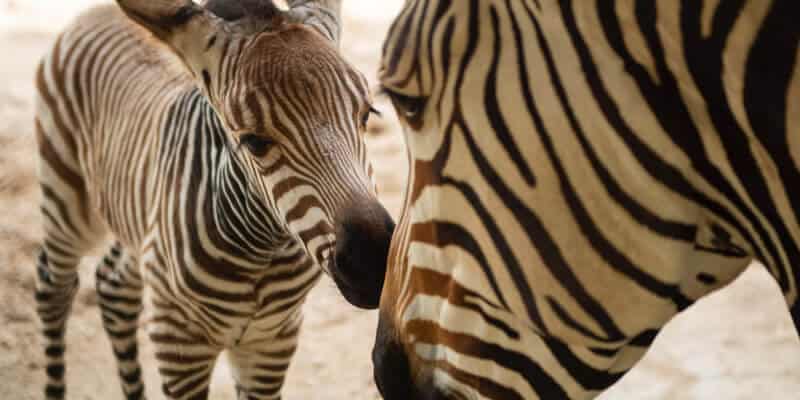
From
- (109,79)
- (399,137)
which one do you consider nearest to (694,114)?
(109,79)

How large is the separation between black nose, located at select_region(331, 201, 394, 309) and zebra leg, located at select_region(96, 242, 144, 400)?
1.78 meters

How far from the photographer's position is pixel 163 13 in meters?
2.79

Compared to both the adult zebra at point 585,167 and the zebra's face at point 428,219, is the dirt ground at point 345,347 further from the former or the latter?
the adult zebra at point 585,167

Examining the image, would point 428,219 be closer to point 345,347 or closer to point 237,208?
point 237,208

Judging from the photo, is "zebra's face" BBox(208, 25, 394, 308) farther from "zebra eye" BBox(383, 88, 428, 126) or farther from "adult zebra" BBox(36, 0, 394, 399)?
"zebra eye" BBox(383, 88, 428, 126)

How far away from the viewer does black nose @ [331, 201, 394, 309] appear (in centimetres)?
260

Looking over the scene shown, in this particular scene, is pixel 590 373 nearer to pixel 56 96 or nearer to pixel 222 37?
pixel 222 37

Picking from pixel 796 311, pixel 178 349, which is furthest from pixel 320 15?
pixel 796 311

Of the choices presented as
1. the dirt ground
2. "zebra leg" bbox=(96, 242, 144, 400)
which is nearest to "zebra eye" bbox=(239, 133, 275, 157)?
"zebra leg" bbox=(96, 242, 144, 400)

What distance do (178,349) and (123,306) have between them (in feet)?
3.31


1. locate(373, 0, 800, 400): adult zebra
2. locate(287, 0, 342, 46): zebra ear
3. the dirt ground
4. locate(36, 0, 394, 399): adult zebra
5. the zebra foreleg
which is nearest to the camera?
locate(373, 0, 800, 400): adult zebra

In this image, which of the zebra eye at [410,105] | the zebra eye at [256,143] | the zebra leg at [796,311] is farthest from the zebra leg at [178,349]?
the zebra leg at [796,311]

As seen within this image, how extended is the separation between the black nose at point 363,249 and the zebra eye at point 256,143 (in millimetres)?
306

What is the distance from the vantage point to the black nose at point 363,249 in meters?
2.60
